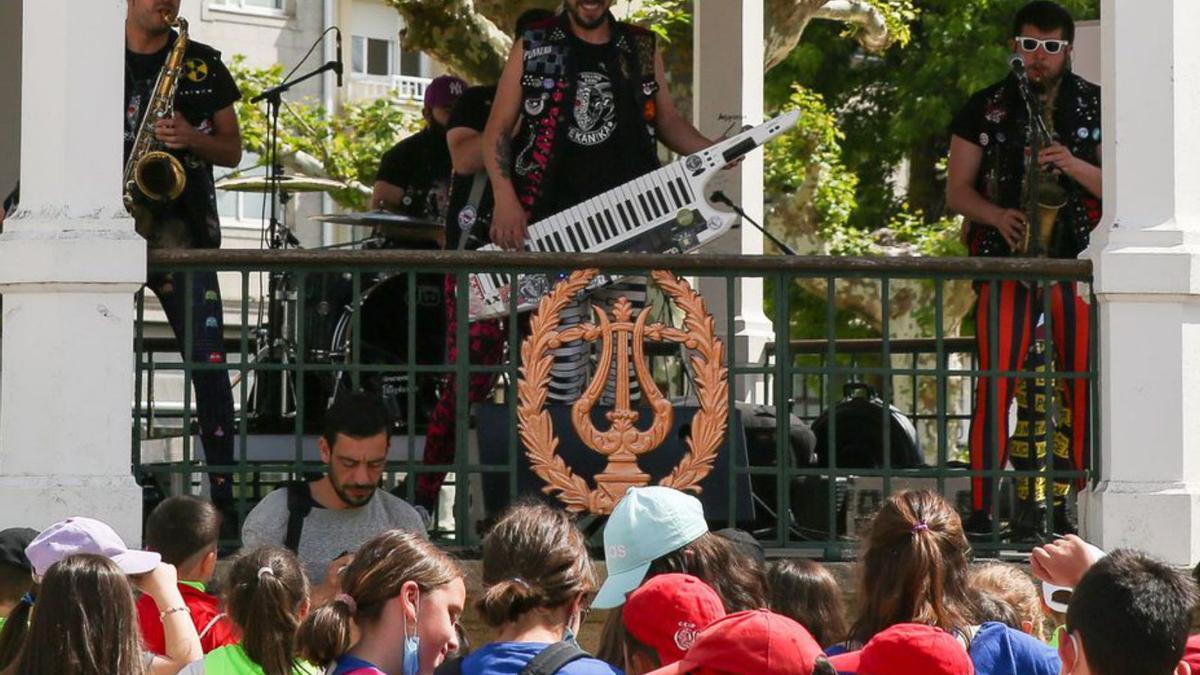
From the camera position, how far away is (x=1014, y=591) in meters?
6.09

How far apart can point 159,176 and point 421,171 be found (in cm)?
273

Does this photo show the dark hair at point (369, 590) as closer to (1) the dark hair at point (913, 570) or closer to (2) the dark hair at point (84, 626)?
(2) the dark hair at point (84, 626)

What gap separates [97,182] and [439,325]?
9.18 ft

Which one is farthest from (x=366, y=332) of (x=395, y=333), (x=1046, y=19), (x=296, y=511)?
(x=1046, y=19)

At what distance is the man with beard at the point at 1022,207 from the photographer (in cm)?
880

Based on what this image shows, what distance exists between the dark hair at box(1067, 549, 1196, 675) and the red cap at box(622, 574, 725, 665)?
0.77 meters

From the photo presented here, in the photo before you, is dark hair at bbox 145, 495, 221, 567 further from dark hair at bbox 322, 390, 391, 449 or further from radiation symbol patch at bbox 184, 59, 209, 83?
radiation symbol patch at bbox 184, 59, 209, 83

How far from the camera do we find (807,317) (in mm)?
25719

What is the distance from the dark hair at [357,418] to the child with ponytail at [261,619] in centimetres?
205

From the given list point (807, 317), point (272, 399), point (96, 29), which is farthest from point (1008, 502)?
point (807, 317)

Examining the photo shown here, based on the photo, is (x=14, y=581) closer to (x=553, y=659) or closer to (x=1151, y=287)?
(x=553, y=659)

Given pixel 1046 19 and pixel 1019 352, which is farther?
pixel 1046 19

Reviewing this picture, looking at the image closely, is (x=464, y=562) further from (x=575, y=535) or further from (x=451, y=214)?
(x=575, y=535)

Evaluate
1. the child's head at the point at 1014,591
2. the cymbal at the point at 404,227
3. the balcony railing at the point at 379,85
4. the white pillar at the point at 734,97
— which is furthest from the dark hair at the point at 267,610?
the balcony railing at the point at 379,85
